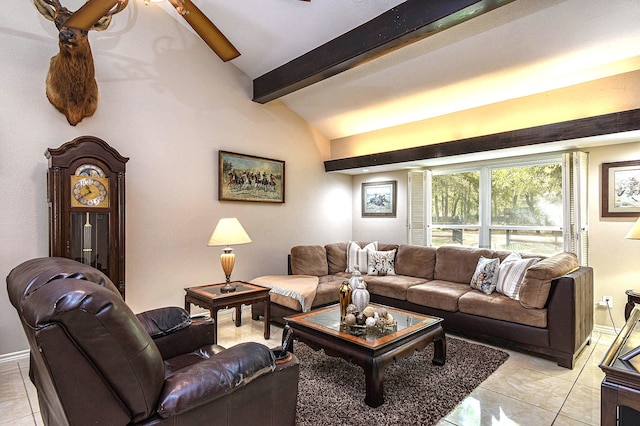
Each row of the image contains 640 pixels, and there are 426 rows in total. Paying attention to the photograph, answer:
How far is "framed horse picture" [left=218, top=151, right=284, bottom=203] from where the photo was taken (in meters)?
4.46

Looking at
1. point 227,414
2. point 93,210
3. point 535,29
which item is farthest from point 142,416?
point 535,29

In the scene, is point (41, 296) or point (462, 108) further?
point (462, 108)

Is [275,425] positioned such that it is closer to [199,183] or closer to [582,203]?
[199,183]

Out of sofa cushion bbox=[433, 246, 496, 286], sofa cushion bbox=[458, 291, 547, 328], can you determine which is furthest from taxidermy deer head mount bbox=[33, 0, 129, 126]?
sofa cushion bbox=[433, 246, 496, 286]

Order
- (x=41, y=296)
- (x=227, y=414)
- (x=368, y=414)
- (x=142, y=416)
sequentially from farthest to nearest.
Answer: (x=368, y=414) → (x=227, y=414) → (x=142, y=416) → (x=41, y=296)

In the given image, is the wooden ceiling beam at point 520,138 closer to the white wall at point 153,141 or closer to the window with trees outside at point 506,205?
the window with trees outside at point 506,205

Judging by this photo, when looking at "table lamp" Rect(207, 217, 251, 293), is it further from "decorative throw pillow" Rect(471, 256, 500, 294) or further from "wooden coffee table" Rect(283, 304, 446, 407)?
"decorative throw pillow" Rect(471, 256, 500, 294)

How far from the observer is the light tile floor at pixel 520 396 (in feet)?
7.13

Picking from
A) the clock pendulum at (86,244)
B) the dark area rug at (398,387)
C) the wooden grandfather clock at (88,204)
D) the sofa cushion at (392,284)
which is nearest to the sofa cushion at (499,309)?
the dark area rug at (398,387)

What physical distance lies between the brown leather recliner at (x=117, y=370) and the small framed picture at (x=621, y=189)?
152 inches

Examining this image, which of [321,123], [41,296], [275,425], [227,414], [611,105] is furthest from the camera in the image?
[321,123]

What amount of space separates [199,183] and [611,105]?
452cm

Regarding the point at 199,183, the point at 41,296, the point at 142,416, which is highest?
the point at 199,183

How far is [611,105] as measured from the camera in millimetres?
3412
